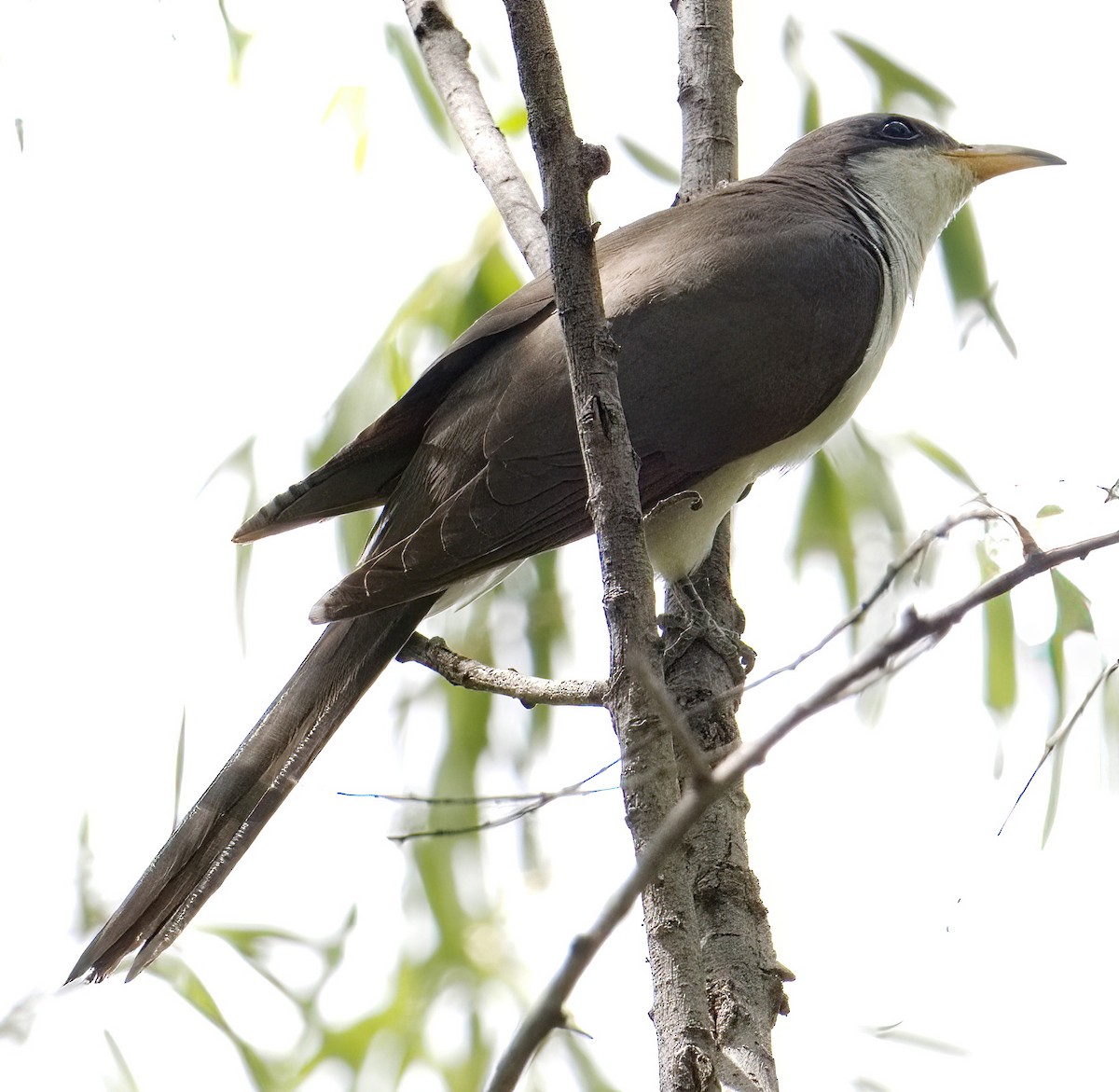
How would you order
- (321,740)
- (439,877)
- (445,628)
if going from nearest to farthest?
1. (321,740)
2. (445,628)
3. (439,877)

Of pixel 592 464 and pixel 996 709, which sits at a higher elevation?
pixel 996 709

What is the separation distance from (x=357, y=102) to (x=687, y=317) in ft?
6.33

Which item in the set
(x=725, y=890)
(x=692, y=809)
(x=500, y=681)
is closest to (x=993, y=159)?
(x=500, y=681)

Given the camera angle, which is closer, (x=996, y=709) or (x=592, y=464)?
(x=592, y=464)

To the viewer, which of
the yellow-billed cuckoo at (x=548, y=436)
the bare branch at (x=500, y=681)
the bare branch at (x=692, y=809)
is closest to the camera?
the bare branch at (x=692, y=809)

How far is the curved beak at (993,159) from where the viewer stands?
3.00m

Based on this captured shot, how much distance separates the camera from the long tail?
193cm

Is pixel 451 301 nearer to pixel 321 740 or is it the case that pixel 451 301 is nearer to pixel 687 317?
pixel 687 317

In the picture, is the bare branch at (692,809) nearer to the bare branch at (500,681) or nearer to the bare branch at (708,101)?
the bare branch at (500,681)

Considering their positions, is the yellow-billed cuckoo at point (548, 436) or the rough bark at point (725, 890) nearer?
the rough bark at point (725, 890)

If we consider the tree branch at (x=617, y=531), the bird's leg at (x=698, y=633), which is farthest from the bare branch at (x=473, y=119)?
the tree branch at (x=617, y=531)

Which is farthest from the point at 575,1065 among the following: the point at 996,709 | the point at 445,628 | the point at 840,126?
the point at 840,126

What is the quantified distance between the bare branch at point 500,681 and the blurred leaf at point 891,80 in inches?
87.3

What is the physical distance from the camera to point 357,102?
12.4 ft
